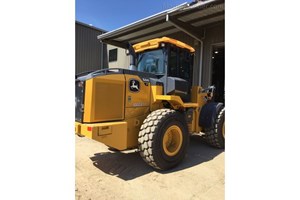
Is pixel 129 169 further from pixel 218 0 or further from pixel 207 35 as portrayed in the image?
pixel 207 35

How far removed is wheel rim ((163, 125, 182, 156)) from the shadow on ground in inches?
11.7

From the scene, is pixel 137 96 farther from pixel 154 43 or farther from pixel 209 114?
pixel 209 114

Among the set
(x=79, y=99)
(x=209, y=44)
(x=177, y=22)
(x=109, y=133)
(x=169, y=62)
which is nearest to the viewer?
(x=109, y=133)

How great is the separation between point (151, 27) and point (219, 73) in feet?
14.4

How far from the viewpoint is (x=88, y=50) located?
1166 cm

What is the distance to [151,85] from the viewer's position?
3850 millimetres

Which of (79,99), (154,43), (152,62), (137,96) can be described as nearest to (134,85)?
(137,96)

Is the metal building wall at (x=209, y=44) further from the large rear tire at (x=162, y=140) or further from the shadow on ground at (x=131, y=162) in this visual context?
the large rear tire at (x=162, y=140)

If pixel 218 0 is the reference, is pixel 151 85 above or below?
below

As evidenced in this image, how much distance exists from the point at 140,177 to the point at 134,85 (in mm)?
1445

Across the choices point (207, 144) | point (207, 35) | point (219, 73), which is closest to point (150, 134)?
point (207, 144)

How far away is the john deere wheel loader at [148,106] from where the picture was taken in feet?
10.1

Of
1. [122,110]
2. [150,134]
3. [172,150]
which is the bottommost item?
[172,150]

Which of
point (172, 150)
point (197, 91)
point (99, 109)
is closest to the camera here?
point (99, 109)
